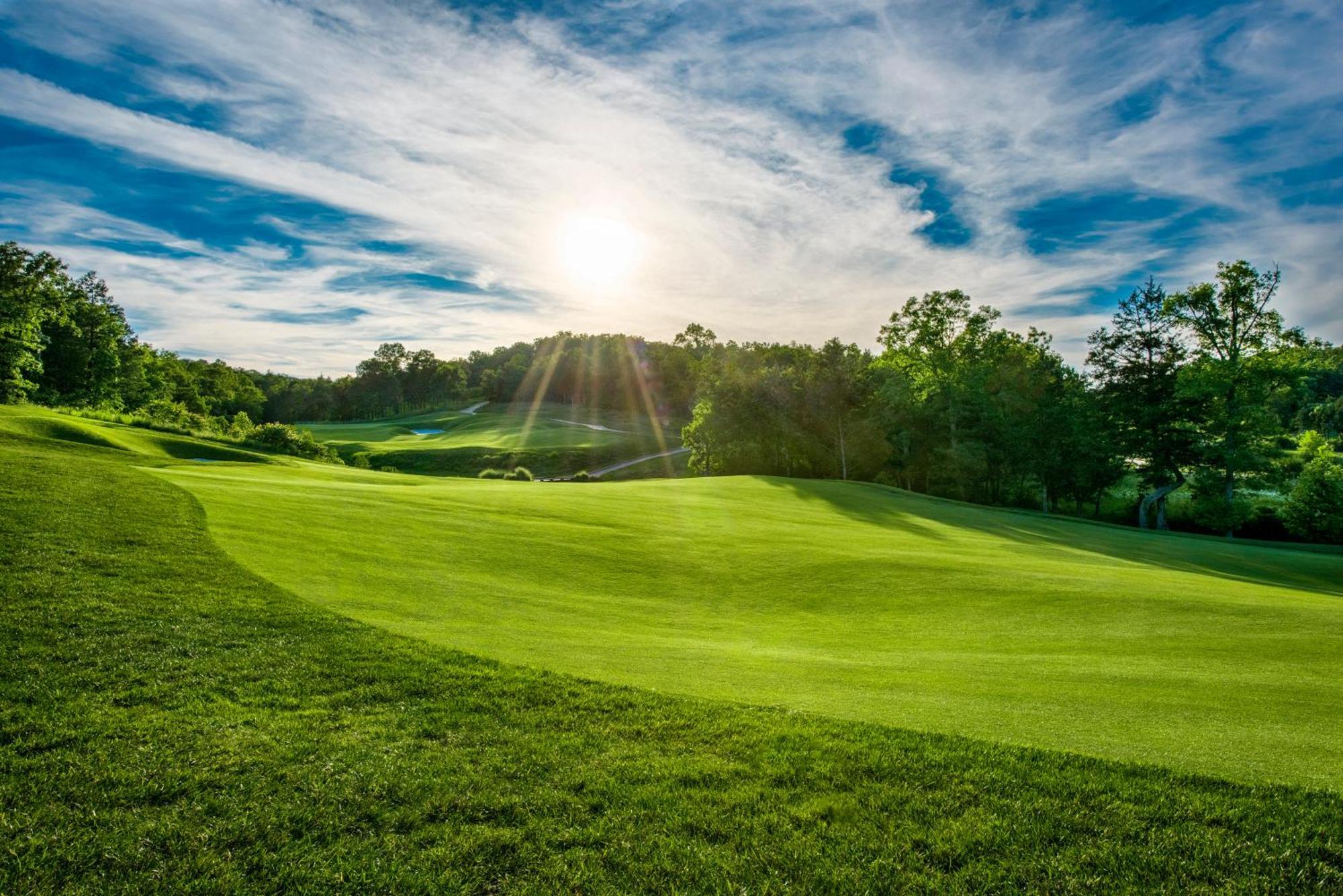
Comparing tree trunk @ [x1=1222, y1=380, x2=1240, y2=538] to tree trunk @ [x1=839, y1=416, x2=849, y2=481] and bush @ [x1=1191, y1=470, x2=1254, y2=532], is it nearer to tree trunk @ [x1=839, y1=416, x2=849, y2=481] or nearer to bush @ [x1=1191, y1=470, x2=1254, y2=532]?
bush @ [x1=1191, y1=470, x2=1254, y2=532]

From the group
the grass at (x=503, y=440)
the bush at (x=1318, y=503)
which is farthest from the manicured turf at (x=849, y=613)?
the grass at (x=503, y=440)

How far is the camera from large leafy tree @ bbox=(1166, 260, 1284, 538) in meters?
39.6

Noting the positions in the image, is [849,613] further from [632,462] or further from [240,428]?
[632,462]

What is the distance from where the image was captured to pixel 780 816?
536 cm

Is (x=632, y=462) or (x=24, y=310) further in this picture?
(x=632, y=462)

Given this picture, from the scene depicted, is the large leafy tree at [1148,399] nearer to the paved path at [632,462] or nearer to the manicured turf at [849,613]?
the manicured turf at [849,613]

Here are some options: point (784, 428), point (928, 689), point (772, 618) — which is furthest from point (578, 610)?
point (784, 428)

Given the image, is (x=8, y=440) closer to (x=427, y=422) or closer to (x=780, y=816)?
(x=780, y=816)

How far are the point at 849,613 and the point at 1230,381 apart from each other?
41.3 metres

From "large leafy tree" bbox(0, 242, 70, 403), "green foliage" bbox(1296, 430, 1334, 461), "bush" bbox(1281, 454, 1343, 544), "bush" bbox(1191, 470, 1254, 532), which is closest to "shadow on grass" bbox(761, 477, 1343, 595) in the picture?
"bush" bbox(1191, 470, 1254, 532)

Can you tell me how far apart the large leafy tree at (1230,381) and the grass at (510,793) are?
4556 centimetres

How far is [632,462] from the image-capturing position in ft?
271

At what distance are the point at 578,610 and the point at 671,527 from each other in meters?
10.1

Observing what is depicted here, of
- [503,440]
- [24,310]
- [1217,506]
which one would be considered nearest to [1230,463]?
[1217,506]
